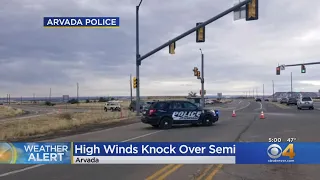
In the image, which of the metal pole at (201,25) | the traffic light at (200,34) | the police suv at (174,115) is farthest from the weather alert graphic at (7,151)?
the traffic light at (200,34)

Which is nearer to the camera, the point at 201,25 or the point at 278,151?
the point at 278,151

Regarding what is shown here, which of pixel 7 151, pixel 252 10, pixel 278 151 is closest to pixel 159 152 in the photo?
pixel 278 151

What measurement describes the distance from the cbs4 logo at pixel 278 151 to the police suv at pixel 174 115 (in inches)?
594

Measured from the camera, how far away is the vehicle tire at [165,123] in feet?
70.9

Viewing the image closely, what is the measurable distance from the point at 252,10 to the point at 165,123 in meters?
7.33

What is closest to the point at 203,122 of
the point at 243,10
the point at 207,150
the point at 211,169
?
the point at 243,10

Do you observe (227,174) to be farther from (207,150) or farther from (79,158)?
(79,158)

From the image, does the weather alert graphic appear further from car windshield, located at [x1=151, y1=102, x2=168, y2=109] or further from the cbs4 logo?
car windshield, located at [x1=151, y1=102, x2=168, y2=109]

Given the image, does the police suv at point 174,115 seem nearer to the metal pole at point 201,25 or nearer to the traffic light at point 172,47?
Answer: the metal pole at point 201,25

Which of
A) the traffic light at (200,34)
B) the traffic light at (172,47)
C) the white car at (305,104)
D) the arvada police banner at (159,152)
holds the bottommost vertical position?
the white car at (305,104)

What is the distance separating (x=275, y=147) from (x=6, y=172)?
6.00 metres

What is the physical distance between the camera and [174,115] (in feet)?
72.4

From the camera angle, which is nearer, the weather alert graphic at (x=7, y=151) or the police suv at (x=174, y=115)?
the weather alert graphic at (x=7, y=151)

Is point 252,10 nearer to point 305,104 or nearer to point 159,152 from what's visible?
point 159,152
